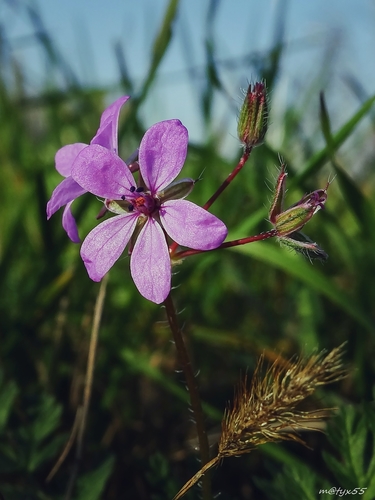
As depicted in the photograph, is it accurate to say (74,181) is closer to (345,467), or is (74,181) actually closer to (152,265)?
(152,265)

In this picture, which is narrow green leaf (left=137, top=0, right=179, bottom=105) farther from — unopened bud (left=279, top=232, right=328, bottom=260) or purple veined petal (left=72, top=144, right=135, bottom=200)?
unopened bud (left=279, top=232, right=328, bottom=260)

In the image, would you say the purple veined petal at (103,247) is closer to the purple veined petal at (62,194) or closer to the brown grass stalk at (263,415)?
the purple veined petal at (62,194)

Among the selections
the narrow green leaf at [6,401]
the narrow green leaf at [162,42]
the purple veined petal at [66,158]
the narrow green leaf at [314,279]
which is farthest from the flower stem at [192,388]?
the narrow green leaf at [162,42]

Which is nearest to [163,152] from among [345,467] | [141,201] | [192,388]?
[141,201]

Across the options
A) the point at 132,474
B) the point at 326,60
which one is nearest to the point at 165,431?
the point at 132,474

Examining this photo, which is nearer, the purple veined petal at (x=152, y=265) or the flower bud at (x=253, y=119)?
the purple veined petal at (x=152, y=265)

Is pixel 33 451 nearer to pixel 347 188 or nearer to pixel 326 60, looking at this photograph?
pixel 347 188
